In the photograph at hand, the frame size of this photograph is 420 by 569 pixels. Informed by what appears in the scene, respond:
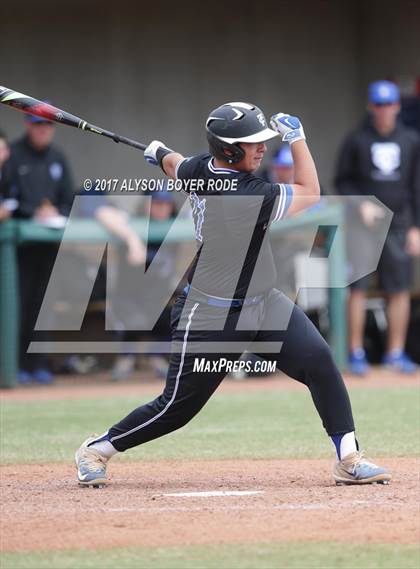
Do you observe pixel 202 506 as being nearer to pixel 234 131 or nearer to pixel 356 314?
pixel 234 131

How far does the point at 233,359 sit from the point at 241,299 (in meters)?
0.28

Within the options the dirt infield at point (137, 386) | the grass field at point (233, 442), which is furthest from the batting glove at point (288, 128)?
the dirt infield at point (137, 386)

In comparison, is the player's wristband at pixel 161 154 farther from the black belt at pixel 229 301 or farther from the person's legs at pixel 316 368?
the person's legs at pixel 316 368

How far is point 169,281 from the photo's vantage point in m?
10.7

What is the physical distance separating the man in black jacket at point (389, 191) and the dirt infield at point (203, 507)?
4.48m

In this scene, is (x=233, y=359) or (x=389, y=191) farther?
(x=389, y=191)

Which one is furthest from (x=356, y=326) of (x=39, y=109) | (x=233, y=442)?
(x=39, y=109)

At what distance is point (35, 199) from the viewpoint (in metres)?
10.3

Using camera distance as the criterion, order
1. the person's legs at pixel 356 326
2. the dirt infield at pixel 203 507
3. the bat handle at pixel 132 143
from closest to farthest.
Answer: the dirt infield at pixel 203 507 < the bat handle at pixel 132 143 < the person's legs at pixel 356 326

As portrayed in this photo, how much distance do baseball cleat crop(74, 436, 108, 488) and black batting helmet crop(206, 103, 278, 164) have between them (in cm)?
152

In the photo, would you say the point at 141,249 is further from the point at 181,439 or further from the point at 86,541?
the point at 86,541

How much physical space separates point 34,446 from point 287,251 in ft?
14.9

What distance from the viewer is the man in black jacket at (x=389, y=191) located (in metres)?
10.7

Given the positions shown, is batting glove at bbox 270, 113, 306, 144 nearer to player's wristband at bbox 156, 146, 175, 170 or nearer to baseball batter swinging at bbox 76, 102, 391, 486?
baseball batter swinging at bbox 76, 102, 391, 486
